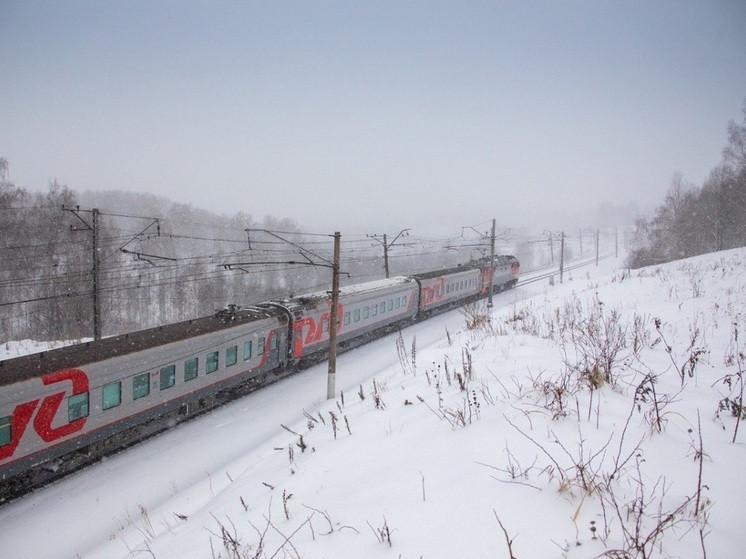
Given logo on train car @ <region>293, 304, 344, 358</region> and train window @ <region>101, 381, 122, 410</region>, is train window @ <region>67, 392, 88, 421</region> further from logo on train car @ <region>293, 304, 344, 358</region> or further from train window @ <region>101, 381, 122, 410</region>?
logo on train car @ <region>293, 304, 344, 358</region>

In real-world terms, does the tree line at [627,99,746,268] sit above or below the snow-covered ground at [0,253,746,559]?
above

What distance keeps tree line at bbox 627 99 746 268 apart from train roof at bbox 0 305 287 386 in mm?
37538

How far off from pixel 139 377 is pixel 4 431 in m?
2.84

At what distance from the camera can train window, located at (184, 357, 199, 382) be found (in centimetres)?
1184

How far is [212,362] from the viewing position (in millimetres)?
12672

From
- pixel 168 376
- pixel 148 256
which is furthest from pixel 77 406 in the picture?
pixel 148 256

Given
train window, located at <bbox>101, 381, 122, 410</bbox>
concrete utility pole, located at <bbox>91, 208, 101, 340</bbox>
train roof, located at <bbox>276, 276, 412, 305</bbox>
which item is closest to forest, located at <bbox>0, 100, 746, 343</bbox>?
concrete utility pole, located at <bbox>91, 208, 101, 340</bbox>

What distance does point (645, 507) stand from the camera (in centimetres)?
260

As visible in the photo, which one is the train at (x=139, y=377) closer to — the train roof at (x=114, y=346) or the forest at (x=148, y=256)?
the train roof at (x=114, y=346)

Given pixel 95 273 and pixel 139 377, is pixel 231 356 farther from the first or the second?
pixel 95 273

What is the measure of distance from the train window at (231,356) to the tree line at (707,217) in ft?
125

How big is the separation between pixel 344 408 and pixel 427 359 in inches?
82.6

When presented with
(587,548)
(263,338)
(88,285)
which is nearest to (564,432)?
(587,548)

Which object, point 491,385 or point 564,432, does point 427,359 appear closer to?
point 491,385
